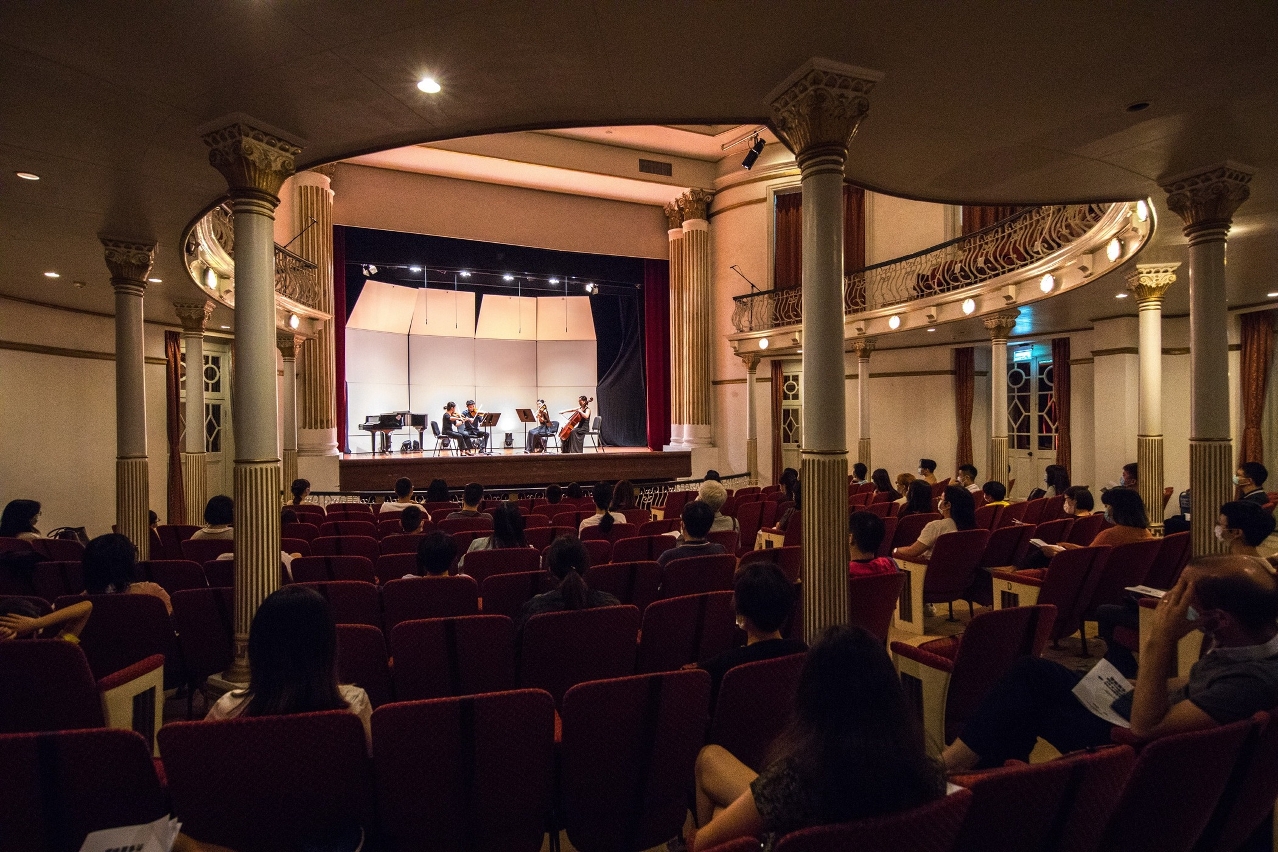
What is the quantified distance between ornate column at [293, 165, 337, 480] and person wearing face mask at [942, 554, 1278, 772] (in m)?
11.3

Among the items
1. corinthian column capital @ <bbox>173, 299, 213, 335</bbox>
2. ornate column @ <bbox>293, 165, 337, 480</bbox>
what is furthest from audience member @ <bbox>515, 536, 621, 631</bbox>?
ornate column @ <bbox>293, 165, 337, 480</bbox>

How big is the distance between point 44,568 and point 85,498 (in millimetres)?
6476

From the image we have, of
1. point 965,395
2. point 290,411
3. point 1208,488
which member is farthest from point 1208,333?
point 290,411

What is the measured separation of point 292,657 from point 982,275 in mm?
11177

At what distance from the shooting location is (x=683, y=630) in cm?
290

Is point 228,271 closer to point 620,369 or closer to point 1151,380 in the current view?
point 620,369

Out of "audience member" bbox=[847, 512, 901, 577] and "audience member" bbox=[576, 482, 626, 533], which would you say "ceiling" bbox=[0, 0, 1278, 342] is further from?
"audience member" bbox=[576, 482, 626, 533]

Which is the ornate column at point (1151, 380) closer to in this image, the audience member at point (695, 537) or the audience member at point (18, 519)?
the audience member at point (695, 537)

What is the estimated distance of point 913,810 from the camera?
119cm

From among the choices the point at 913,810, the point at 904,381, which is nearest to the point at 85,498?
the point at 913,810

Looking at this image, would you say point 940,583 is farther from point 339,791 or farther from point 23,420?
point 23,420

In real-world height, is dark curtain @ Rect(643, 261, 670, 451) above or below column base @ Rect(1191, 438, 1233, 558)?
above

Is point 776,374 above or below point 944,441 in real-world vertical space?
above

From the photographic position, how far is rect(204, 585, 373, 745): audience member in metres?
1.69
